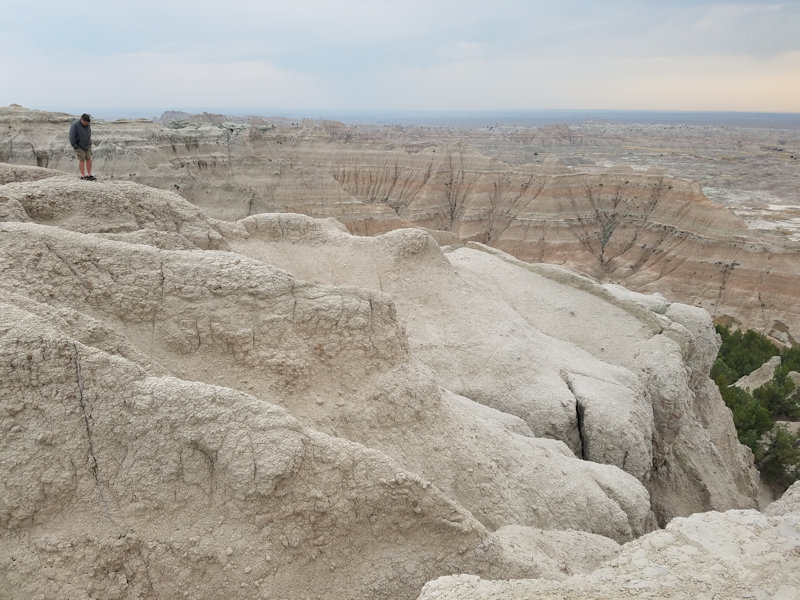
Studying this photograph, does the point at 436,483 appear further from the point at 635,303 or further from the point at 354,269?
the point at 635,303

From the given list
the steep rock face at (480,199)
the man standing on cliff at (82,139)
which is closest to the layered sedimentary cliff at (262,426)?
the man standing on cliff at (82,139)

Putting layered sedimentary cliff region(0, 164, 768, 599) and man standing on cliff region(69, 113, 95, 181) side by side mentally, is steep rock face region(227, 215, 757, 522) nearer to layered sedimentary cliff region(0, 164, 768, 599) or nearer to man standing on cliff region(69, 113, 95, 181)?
layered sedimentary cliff region(0, 164, 768, 599)

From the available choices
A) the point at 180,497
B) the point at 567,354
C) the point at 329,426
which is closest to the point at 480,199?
the point at 567,354

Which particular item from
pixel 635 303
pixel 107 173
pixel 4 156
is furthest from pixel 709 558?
pixel 4 156

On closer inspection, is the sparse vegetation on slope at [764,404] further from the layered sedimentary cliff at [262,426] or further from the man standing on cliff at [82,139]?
the man standing on cliff at [82,139]

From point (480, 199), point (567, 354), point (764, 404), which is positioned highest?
point (480, 199)

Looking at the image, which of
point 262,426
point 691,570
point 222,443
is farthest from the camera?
point 262,426

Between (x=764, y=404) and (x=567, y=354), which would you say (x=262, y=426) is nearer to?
(x=567, y=354)

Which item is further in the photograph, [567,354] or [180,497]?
[567,354]
